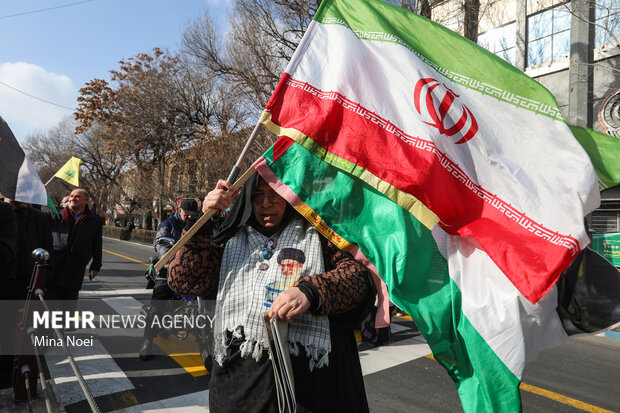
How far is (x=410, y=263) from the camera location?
6.32 feet

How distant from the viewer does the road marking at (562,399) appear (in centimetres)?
Result: 382

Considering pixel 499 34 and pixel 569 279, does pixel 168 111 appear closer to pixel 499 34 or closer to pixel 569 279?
pixel 499 34

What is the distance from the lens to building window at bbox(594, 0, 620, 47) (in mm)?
10664

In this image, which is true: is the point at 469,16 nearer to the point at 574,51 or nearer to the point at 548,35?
the point at 548,35

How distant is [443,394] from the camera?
13.3ft

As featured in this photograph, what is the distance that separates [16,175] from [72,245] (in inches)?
102

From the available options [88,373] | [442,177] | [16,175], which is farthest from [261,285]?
[88,373]

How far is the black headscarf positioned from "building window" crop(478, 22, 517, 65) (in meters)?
13.8

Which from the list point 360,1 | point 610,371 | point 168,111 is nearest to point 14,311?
point 360,1

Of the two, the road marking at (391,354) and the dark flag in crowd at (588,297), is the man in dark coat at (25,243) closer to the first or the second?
the road marking at (391,354)

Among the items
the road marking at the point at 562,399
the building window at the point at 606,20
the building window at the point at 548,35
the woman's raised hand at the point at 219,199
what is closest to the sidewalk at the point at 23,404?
the woman's raised hand at the point at 219,199

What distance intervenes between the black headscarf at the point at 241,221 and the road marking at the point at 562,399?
12.1ft

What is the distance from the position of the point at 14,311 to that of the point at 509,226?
12.9 feet

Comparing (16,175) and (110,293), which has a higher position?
(16,175)
